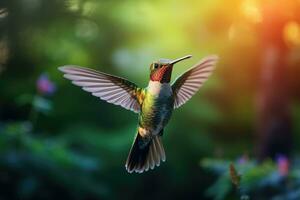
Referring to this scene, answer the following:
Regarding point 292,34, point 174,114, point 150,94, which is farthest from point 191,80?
point 174,114

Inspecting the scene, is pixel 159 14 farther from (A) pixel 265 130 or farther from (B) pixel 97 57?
(A) pixel 265 130

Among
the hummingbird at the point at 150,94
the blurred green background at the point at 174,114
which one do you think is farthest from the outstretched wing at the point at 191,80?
the blurred green background at the point at 174,114

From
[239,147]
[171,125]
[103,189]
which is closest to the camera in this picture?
[103,189]

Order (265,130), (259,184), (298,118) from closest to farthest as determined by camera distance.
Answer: (259,184) → (265,130) → (298,118)

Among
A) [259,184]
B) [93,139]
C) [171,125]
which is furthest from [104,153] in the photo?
[259,184]

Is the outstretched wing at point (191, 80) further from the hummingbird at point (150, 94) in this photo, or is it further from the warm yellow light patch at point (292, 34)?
the warm yellow light patch at point (292, 34)

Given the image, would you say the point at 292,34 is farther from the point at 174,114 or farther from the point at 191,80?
the point at 191,80

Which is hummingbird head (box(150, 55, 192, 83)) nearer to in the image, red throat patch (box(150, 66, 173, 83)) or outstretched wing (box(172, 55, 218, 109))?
red throat patch (box(150, 66, 173, 83))
